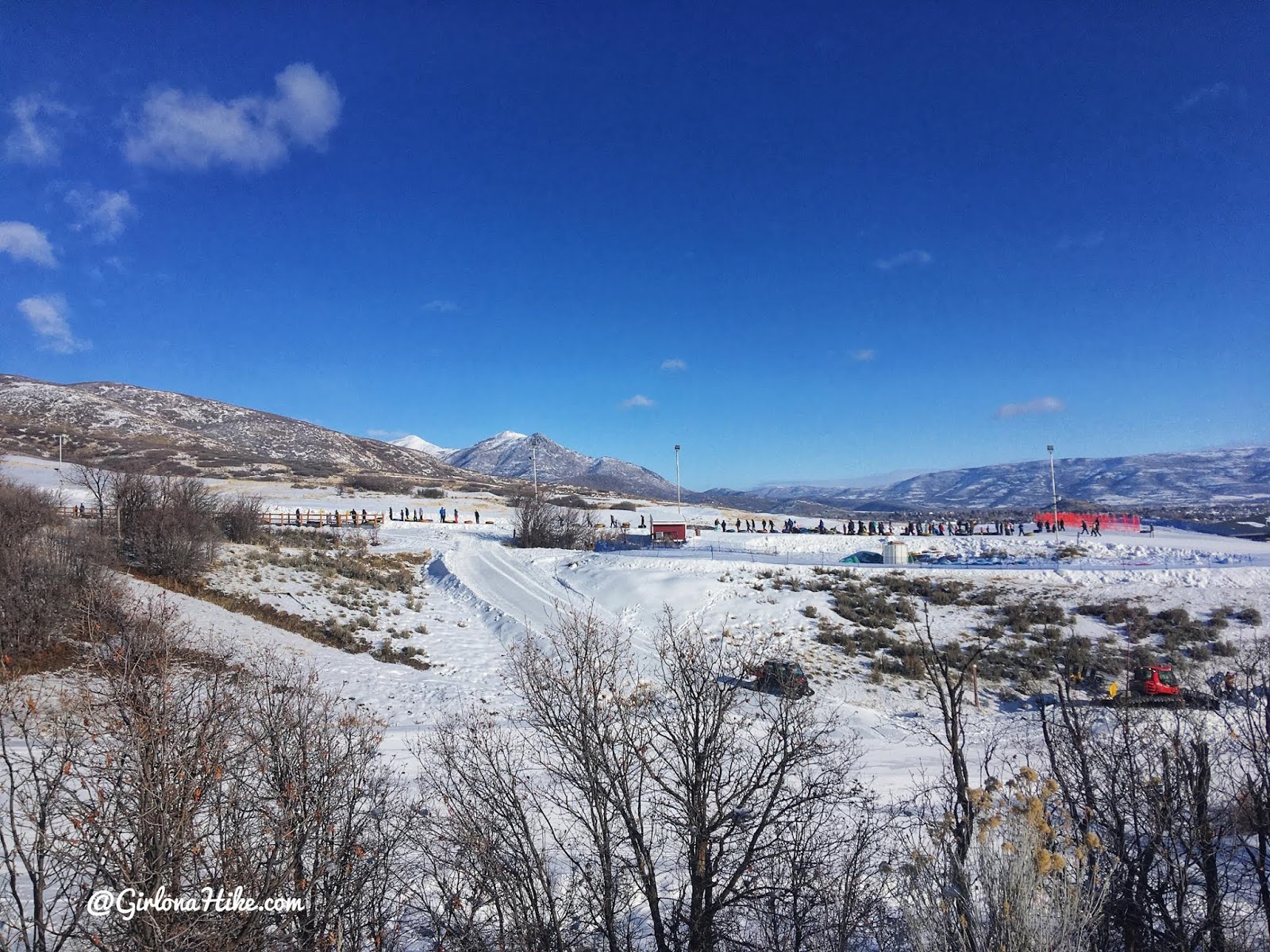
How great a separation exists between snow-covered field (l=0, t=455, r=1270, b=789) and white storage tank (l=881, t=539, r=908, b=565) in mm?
2538

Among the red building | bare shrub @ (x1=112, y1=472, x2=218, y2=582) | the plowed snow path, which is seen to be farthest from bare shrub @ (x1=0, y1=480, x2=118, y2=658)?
the red building

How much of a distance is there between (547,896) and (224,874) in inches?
157

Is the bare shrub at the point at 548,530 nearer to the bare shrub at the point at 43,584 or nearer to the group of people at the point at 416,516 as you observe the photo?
the group of people at the point at 416,516

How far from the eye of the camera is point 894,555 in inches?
1433

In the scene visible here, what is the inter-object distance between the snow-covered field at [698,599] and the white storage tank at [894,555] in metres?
2.54

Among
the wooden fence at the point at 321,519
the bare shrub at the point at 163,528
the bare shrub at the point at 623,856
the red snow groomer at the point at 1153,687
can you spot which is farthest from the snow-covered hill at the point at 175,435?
the red snow groomer at the point at 1153,687

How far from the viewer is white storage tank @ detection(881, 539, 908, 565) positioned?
36.3m

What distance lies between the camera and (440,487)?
8431 cm

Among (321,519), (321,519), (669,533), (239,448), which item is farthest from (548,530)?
(239,448)

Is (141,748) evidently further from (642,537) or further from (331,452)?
(331,452)

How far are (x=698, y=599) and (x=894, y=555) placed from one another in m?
15.8

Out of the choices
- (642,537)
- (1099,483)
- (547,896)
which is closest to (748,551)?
(642,537)

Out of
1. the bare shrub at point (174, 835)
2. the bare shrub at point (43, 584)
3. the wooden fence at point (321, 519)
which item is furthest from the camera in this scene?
the wooden fence at point (321, 519)

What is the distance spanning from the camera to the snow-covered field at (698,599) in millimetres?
18234
